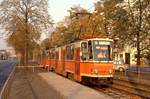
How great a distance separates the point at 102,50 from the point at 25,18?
4480cm

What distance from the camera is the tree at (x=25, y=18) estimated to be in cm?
6844

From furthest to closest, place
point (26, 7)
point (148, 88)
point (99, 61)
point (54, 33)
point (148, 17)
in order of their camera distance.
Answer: point (54, 33) < point (26, 7) < point (148, 17) < point (99, 61) < point (148, 88)

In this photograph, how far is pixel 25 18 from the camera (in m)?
69.4

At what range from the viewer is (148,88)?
69.3 feet

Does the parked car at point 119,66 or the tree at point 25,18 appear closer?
the parked car at point 119,66

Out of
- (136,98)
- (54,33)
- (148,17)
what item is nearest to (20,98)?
(136,98)

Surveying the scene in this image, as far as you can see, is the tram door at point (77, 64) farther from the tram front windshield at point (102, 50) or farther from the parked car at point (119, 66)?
the parked car at point (119, 66)

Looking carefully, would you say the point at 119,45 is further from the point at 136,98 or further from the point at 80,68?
the point at 136,98

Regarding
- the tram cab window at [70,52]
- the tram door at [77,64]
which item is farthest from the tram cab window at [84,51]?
the tram cab window at [70,52]

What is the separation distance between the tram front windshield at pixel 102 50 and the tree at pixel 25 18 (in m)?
43.0

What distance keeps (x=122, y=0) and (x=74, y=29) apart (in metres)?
24.4

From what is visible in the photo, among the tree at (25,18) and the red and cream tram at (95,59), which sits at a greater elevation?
the tree at (25,18)

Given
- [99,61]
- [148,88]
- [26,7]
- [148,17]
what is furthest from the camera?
[26,7]

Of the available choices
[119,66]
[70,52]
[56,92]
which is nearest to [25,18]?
[119,66]
